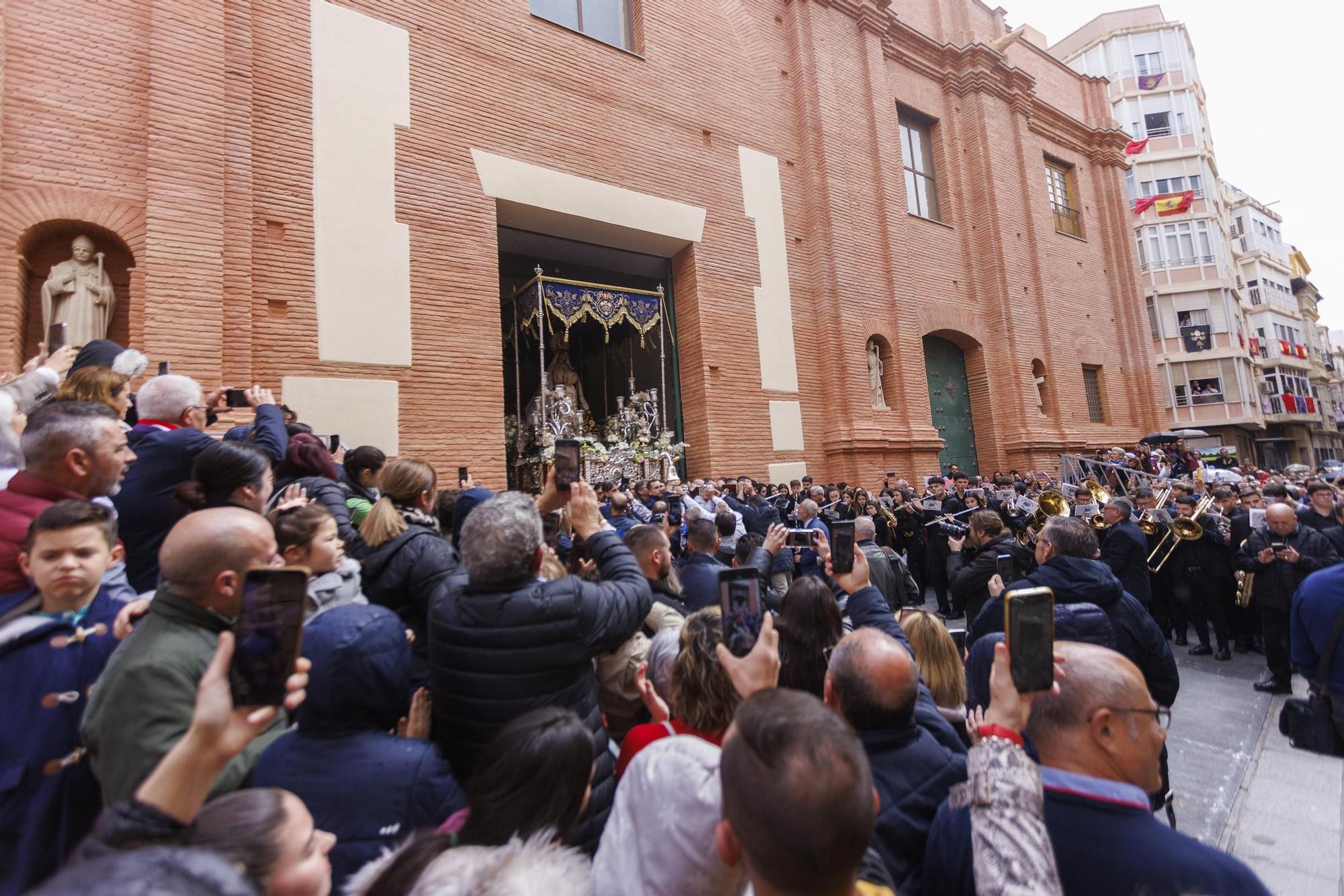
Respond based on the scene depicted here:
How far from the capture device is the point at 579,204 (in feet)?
33.6

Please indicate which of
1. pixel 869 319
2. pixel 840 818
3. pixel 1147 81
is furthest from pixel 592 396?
pixel 1147 81

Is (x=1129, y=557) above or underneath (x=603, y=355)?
underneath

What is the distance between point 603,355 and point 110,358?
10069 millimetres

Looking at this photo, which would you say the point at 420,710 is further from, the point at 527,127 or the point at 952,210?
the point at 952,210

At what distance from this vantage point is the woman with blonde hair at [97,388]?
3154 mm

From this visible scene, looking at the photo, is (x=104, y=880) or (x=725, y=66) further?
(x=725, y=66)

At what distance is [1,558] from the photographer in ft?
6.64

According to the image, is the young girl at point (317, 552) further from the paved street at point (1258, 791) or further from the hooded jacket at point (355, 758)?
the paved street at point (1258, 791)

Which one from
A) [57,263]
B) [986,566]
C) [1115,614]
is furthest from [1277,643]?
[57,263]

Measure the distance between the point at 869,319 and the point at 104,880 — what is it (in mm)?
13807

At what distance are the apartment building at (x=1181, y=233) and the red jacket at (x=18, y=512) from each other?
34961 millimetres

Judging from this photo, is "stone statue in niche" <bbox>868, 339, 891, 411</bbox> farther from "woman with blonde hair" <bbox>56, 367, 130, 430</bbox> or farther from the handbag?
"woman with blonde hair" <bbox>56, 367, 130, 430</bbox>

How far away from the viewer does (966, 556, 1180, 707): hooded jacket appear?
10.9 feet

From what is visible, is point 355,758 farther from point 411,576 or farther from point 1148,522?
point 1148,522
